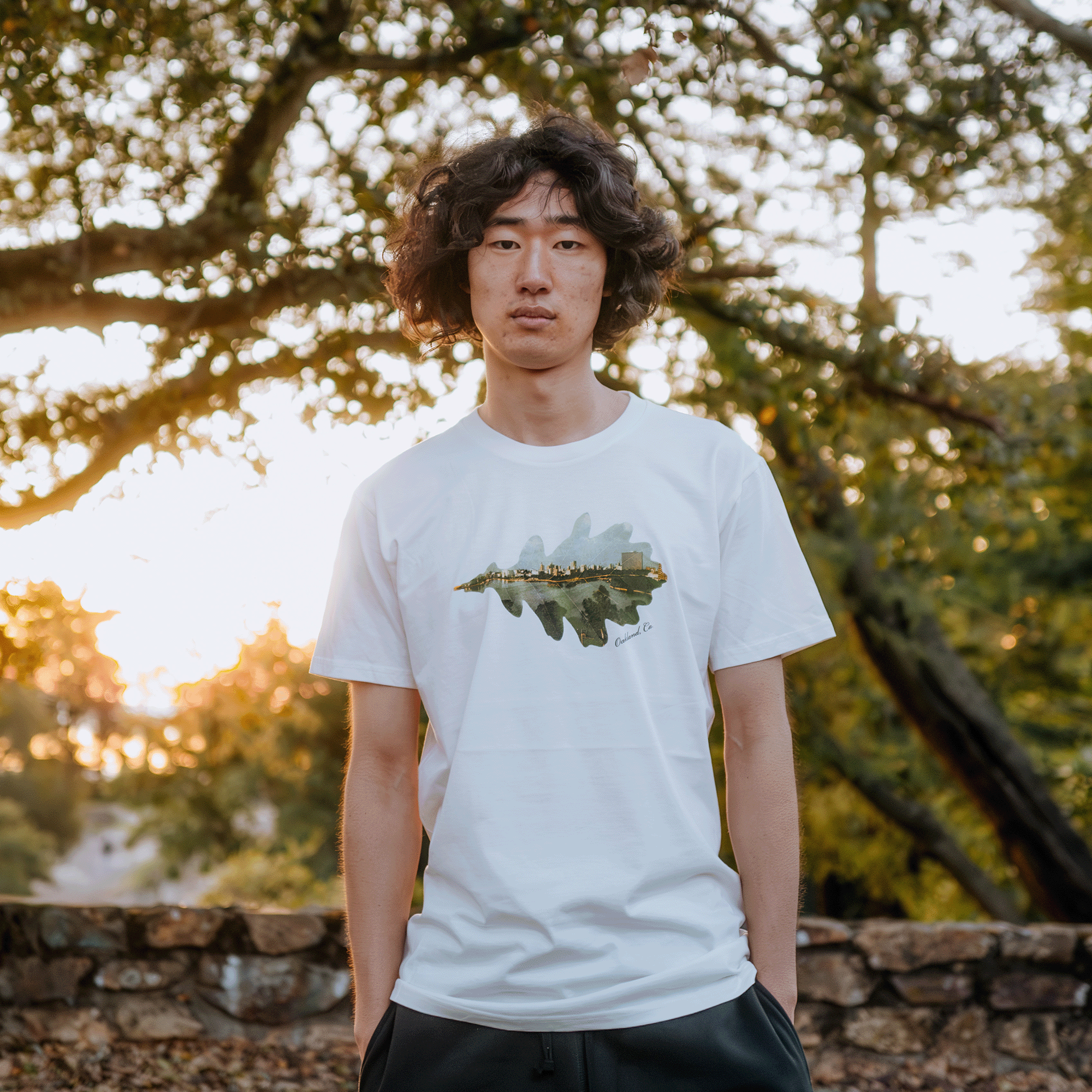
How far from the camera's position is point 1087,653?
1019 centimetres

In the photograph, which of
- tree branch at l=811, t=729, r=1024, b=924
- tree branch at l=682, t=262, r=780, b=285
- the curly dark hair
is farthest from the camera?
tree branch at l=811, t=729, r=1024, b=924

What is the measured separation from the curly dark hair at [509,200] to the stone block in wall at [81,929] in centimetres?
310

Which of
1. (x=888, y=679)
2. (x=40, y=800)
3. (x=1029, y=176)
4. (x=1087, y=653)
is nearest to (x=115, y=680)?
(x=888, y=679)

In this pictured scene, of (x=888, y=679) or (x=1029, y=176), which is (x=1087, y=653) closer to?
(x=888, y=679)

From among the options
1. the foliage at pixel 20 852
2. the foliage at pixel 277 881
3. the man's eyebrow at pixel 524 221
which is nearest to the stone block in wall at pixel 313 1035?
the man's eyebrow at pixel 524 221

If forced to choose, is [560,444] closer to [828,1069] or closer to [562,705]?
[562,705]

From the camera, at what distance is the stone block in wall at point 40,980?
3803 mm

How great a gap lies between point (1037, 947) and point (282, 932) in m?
3.02

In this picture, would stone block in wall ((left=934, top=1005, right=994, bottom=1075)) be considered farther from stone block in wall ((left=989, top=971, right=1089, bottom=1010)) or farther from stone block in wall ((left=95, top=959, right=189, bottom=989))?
stone block in wall ((left=95, top=959, right=189, bottom=989))

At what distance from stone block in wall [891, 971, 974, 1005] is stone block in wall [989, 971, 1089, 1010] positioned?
0.10 metres

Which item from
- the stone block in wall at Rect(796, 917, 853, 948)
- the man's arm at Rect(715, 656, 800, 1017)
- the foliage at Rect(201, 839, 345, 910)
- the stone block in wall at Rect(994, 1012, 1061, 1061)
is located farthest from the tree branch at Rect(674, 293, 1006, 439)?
the foliage at Rect(201, 839, 345, 910)

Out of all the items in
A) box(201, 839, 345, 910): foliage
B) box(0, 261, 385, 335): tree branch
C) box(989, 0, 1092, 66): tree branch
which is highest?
box(989, 0, 1092, 66): tree branch

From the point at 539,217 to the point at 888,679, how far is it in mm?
6852

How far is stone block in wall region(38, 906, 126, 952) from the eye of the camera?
3848 mm
